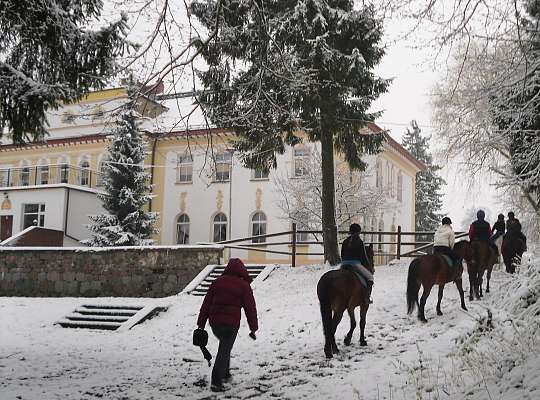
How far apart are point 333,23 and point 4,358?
1256cm

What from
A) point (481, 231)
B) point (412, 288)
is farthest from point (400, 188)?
point (412, 288)

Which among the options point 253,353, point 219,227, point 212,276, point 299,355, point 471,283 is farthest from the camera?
point 219,227

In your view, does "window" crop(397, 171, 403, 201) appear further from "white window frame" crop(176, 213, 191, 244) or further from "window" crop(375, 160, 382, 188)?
"white window frame" crop(176, 213, 191, 244)

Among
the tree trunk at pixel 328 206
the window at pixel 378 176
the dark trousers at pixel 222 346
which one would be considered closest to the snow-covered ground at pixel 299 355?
the dark trousers at pixel 222 346

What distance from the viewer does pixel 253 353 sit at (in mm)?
11273

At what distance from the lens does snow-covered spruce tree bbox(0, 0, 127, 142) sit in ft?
26.0

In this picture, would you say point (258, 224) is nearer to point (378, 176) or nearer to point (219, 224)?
point (219, 224)

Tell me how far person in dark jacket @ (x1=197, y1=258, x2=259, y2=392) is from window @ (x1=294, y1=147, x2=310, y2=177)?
80.0 ft

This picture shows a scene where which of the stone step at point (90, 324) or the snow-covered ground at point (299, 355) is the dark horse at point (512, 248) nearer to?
the snow-covered ground at point (299, 355)

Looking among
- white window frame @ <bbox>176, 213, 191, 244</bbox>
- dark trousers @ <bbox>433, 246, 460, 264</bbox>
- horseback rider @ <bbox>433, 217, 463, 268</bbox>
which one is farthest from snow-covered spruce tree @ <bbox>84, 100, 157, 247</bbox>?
dark trousers @ <bbox>433, 246, 460, 264</bbox>

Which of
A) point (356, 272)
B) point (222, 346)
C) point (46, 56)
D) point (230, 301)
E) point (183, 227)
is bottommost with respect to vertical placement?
point (222, 346)

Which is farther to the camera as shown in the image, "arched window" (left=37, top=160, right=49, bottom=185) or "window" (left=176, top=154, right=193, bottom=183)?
"window" (left=176, top=154, right=193, bottom=183)

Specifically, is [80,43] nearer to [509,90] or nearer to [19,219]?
[509,90]

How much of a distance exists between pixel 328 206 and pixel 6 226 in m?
22.8
